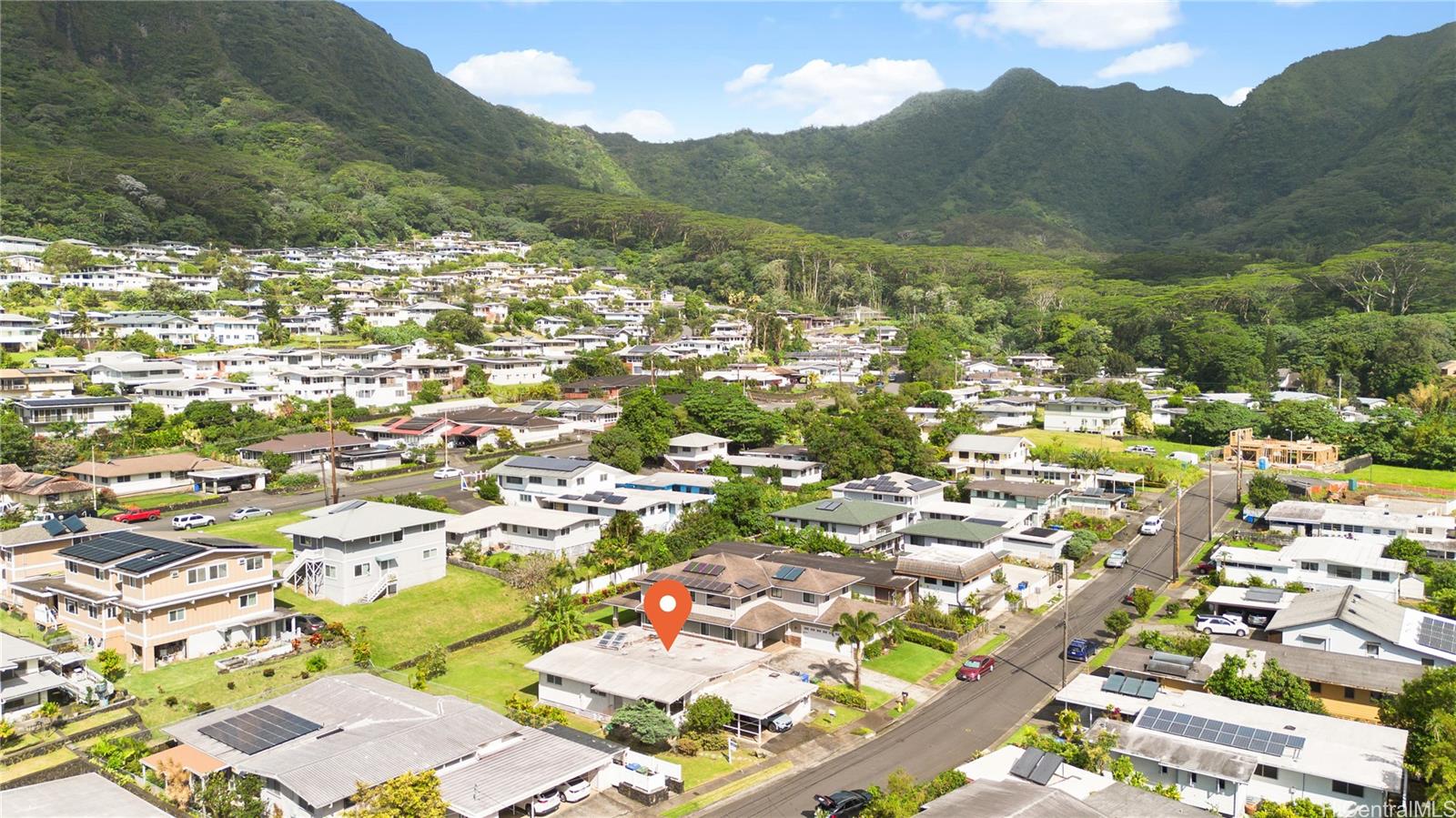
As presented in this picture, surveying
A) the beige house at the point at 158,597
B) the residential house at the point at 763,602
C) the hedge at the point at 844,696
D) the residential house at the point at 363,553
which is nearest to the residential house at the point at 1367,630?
the residential house at the point at 763,602

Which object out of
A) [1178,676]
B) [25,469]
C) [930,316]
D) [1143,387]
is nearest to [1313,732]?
[1178,676]

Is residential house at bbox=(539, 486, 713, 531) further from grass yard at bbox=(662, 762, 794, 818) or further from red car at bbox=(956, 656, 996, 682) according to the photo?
grass yard at bbox=(662, 762, 794, 818)

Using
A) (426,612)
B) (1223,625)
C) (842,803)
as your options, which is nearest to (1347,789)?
(842,803)

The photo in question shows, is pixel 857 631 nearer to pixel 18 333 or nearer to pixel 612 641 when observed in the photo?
pixel 612 641

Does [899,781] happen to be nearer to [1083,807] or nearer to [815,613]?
[1083,807]

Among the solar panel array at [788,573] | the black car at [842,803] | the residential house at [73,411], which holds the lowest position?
the black car at [842,803]

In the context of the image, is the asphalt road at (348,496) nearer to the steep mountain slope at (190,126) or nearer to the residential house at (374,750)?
the residential house at (374,750)
